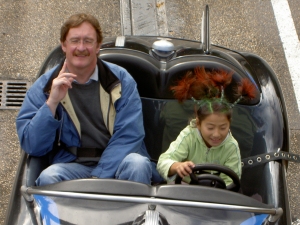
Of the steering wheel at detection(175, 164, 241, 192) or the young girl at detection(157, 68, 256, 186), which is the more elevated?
the young girl at detection(157, 68, 256, 186)

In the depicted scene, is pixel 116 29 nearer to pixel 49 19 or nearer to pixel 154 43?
pixel 49 19

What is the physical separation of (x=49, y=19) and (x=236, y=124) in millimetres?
3019

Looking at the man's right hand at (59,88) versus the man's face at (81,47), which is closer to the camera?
the man's right hand at (59,88)

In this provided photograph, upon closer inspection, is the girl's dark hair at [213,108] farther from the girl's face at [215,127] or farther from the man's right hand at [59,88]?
the man's right hand at [59,88]

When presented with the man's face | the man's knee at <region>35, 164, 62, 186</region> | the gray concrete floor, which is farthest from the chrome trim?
the gray concrete floor

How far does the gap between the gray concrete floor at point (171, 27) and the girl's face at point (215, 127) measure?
2021mm

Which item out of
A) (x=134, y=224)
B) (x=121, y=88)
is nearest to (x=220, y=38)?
(x=121, y=88)

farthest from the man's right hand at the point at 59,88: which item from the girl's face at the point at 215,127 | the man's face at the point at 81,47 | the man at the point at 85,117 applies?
the girl's face at the point at 215,127

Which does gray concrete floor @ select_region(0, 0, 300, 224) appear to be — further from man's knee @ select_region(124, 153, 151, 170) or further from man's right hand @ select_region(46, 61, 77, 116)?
man's knee @ select_region(124, 153, 151, 170)

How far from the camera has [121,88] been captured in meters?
3.24

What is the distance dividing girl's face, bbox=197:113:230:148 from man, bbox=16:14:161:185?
350 millimetres

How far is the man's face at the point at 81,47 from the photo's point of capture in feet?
10.1

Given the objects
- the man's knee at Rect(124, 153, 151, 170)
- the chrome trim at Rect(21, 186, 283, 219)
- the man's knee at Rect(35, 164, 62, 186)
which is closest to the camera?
the chrome trim at Rect(21, 186, 283, 219)

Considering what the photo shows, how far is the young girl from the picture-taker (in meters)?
3.01
